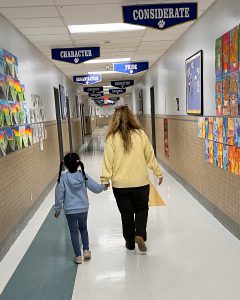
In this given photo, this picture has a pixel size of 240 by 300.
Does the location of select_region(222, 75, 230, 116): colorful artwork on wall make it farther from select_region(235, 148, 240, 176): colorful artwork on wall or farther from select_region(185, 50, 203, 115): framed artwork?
select_region(185, 50, 203, 115): framed artwork

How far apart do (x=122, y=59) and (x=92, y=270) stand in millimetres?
6851

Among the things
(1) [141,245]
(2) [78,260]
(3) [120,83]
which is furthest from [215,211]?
(3) [120,83]

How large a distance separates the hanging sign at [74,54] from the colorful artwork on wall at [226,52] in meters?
3.12

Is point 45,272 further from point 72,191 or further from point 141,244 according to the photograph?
point 141,244

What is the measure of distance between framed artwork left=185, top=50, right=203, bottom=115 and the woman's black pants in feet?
7.48

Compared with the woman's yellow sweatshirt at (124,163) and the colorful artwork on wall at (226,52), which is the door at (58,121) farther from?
the woman's yellow sweatshirt at (124,163)

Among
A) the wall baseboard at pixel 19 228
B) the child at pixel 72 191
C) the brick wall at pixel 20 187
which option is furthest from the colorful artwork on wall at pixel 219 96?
the wall baseboard at pixel 19 228

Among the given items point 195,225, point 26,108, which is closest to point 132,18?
point 26,108

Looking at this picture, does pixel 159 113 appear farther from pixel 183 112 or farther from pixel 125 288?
pixel 125 288

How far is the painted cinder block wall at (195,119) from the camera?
4125mm

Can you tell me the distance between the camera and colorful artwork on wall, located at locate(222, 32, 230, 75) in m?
4.01

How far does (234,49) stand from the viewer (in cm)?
382

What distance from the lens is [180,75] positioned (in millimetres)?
6809

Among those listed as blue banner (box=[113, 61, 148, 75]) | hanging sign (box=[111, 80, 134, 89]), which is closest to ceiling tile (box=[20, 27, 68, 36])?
blue banner (box=[113, 61, 148, 75])
